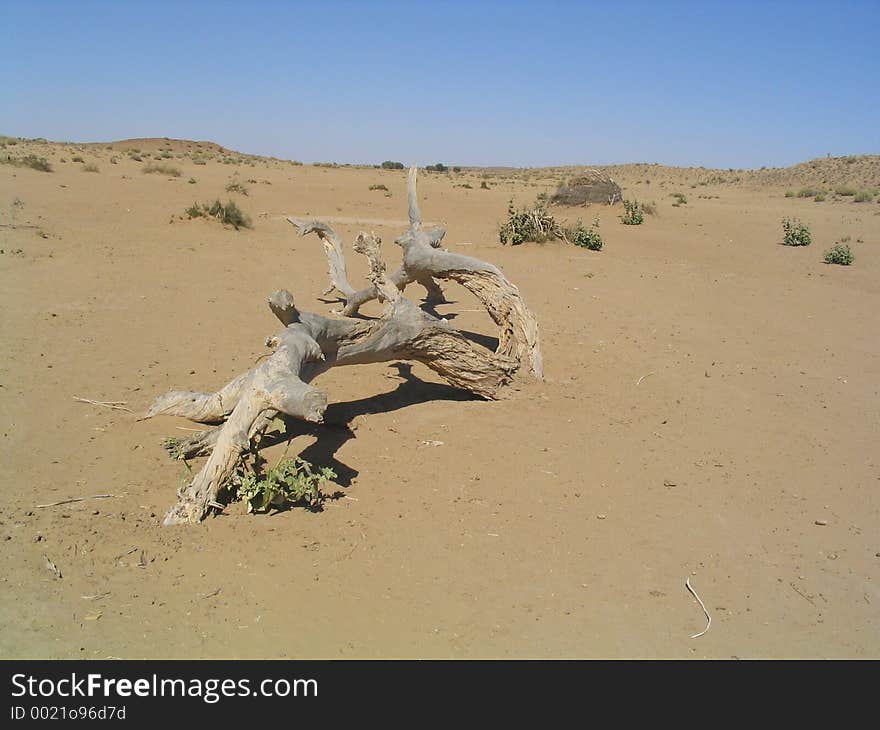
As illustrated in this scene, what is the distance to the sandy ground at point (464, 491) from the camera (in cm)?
309

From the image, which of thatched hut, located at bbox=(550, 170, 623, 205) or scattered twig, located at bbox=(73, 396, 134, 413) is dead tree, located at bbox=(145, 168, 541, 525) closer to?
scattered twig, located at bbox=(73, 396, 134, 413)

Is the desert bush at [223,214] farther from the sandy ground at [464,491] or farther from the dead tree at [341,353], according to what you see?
the dead tree at [341,353]

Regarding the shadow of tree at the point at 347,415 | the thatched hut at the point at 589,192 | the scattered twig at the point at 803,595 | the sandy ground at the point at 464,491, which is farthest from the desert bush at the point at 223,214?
the scattered twig at the point at 803,595

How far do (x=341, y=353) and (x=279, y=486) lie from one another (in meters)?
1.31

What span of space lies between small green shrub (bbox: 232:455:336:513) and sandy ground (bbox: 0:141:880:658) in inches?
3.7

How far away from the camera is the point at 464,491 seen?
4.34m

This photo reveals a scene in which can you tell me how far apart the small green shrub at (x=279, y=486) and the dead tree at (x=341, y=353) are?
0.38ft

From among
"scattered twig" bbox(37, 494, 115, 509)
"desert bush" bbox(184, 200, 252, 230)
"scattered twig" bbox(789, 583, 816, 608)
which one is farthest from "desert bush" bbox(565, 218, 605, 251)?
"scattered twig" bbox(37, 494, 115, 509)

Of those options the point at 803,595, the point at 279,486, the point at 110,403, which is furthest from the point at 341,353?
the point at 803,595

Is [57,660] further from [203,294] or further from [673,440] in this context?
[203,294]

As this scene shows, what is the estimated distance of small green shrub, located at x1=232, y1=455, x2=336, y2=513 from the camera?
12.6 feet

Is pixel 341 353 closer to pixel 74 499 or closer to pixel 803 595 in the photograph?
pixel 74 499

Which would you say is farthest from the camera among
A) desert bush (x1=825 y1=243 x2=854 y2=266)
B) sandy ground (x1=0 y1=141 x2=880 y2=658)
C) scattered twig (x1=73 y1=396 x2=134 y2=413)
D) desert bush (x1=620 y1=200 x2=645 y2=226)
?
desert bush (x1=620 y1=200 x2=645 y2=226)
